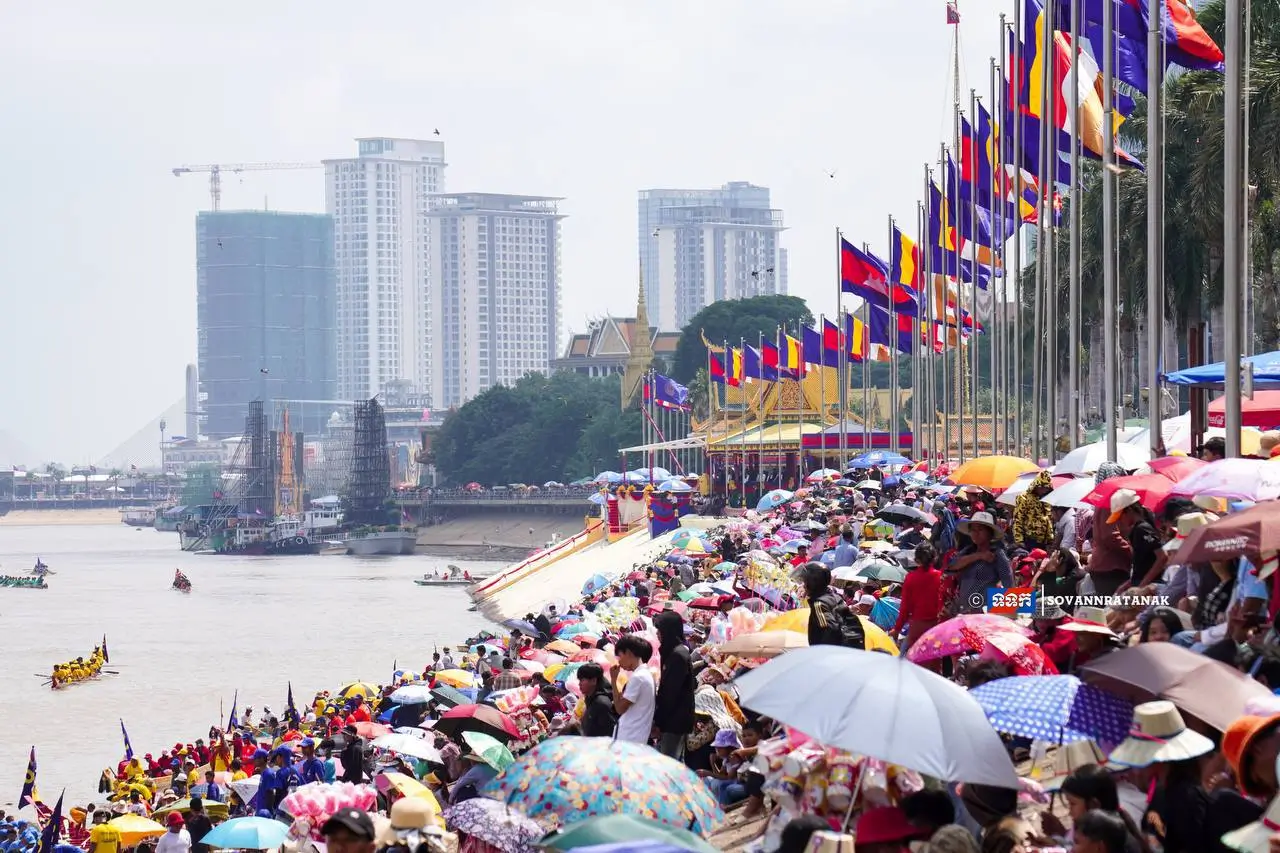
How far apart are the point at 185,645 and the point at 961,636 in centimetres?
5030

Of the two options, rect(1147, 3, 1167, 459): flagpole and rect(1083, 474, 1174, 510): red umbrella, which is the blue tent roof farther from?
rect(1083, 474, 1174, 510): red umbrella

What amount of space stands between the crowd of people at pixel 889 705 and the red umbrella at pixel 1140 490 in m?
0.04

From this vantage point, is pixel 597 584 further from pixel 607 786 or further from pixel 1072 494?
pixel 607 786

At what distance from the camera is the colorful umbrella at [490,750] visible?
12.9m

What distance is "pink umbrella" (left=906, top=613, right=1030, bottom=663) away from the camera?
1027 centimetres

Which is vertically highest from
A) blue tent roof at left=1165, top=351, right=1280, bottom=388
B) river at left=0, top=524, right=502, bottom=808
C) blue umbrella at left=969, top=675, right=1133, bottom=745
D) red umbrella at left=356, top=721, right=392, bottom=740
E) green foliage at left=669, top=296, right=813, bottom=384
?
green foliage at left=669, top=296, right=813, bottom=384

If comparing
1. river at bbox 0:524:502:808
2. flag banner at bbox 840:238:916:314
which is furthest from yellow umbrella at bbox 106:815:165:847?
flag banner at bbox 840:238:916:314

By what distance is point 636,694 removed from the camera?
11367 mm

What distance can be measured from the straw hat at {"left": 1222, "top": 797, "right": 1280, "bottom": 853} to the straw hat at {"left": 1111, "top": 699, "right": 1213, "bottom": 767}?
Answer: 0.69 m

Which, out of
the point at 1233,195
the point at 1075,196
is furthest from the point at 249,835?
the point at 1075,196

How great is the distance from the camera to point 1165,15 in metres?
20.0

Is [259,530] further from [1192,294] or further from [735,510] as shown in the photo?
[1192,294]

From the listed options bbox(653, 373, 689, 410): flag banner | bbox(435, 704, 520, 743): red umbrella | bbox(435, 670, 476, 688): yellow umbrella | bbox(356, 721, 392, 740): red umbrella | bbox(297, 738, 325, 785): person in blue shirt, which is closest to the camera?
bbox(435, 704, 520, 743): red umbrella

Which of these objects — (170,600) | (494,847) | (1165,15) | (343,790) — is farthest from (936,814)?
(170,600)
